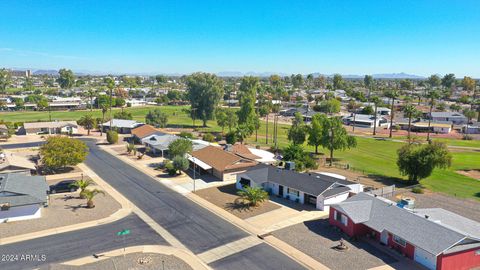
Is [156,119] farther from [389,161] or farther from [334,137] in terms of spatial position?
[389,161]

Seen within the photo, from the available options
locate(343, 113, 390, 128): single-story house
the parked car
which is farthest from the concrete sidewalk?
locate(343, 113, 390, 128): single-story house

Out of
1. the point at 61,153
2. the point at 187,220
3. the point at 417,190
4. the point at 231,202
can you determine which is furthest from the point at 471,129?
the point at 61,153

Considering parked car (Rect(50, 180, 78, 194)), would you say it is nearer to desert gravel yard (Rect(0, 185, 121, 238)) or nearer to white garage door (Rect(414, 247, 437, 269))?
desert gravel yard (Rect(0, 185, 121, 238))

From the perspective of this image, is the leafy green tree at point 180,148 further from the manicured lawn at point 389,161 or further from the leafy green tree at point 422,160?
the leafy green tree at point 422,160

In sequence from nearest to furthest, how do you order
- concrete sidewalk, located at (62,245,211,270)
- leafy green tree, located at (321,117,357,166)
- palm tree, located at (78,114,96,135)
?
concrete sidewalk, located at (62,245,211,270) → leafy green tree, located at (321,117,357,166) → palm tree, located at (78,114,96,135)

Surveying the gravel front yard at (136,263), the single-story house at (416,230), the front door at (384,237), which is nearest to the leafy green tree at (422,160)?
the single-story house at (416,230)
